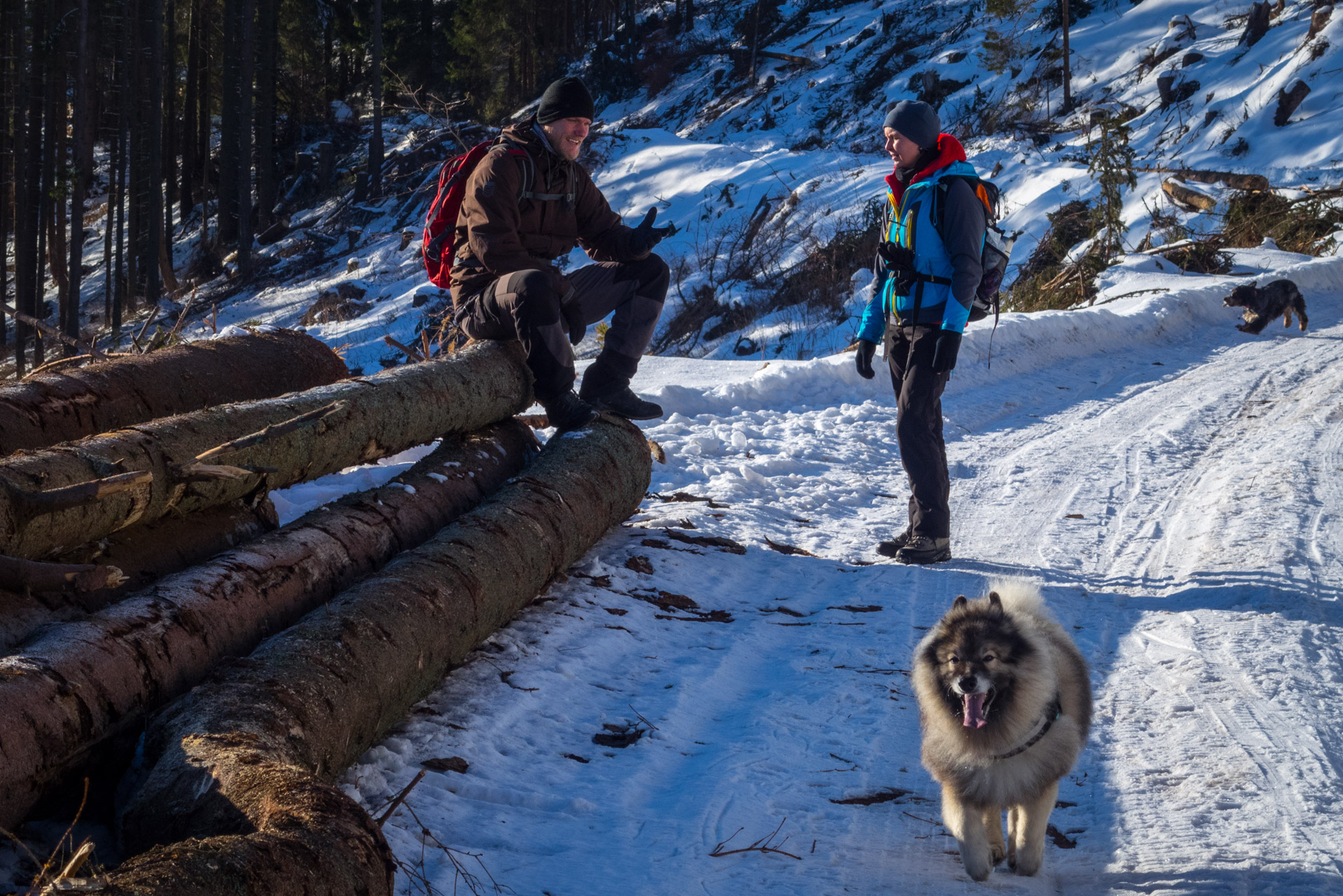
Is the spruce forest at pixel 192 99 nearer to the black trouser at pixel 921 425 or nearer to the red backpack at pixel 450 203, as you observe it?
the red backpack at pixel 450 203

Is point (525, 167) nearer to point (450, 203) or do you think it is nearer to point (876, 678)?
point (450, 203)

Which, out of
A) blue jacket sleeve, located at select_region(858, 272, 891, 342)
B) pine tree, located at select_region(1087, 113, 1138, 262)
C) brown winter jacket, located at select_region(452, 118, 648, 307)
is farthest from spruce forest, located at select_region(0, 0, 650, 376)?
blue jacket sleeve, located at select_region(858, 272, 891, 342)

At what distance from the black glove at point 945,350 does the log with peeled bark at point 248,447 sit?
7.46 feet

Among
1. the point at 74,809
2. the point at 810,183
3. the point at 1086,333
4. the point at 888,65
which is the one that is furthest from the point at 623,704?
the point at 888,65

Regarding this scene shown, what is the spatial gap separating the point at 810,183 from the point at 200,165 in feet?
87.8

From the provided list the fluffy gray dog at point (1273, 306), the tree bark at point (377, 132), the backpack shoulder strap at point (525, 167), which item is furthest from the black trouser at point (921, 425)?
the tree bark at point (377, 132)

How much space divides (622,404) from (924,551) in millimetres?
2025

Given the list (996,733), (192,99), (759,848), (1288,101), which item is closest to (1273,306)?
(996,733)

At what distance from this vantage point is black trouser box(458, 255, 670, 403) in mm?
5066

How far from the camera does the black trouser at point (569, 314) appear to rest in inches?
199

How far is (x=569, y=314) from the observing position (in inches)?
211

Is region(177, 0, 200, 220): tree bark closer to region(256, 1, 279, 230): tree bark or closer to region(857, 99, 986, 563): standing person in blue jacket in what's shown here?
region(256, 1, 279, 230): tree bark

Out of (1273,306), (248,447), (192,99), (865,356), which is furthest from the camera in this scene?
(192,99)

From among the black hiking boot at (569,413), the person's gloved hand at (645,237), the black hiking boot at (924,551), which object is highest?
the person's gloved hand at (645,237)
